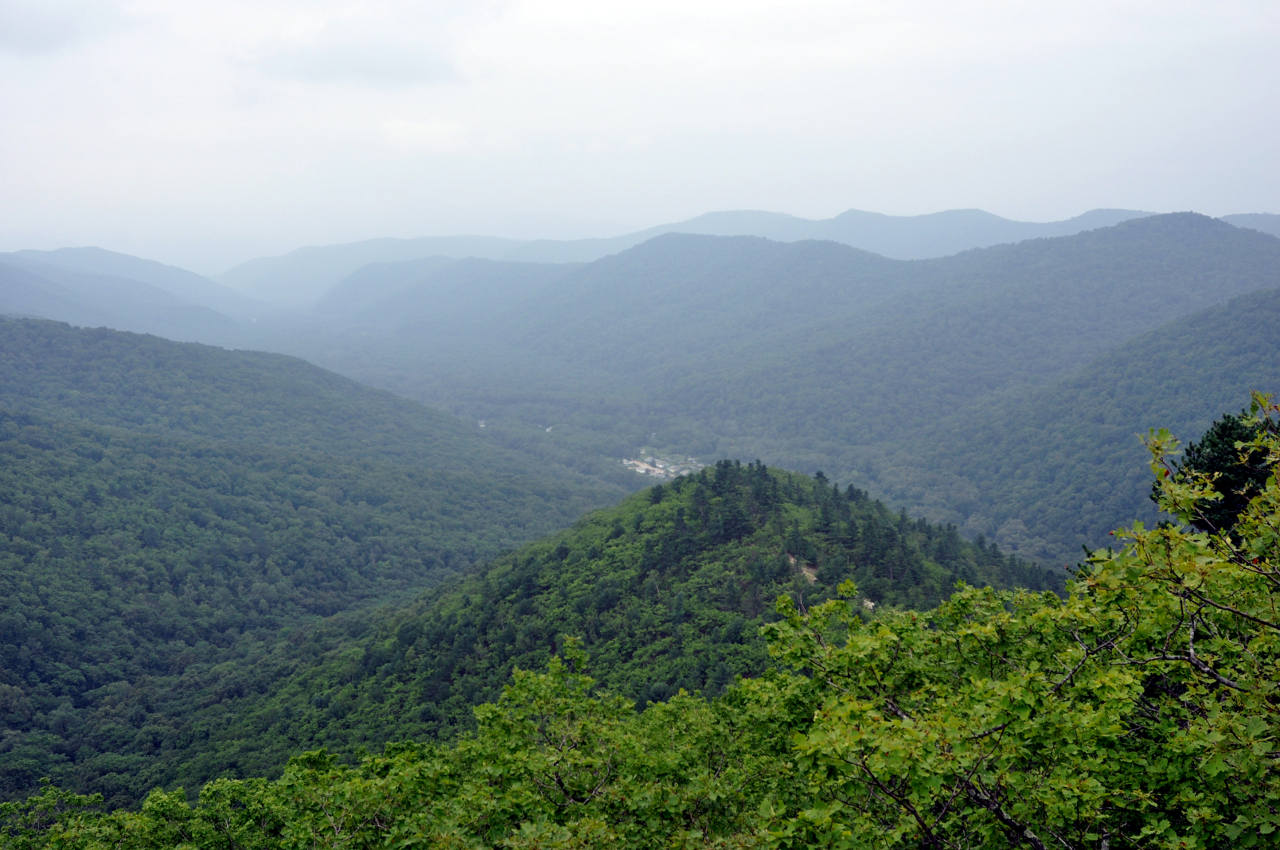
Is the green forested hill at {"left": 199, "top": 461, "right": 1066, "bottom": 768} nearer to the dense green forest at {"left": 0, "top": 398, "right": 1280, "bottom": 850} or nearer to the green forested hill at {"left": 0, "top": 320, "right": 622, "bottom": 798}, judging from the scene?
the green forested hill at {"left": 0, "top": 320, "right": 622, "bottom": 798}

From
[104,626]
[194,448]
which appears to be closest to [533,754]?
[104,626]

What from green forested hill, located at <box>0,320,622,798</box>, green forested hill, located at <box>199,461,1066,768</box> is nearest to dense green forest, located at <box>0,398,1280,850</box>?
green forested hill, located at <box>199,461,1066,768</box>

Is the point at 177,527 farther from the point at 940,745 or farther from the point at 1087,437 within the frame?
the point at 1087,437

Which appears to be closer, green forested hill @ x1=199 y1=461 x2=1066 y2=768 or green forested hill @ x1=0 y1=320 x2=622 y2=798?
green forested hill @ x1=199 y1=461 x2=1066 y2=768

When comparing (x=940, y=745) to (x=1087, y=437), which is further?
(x=1087, y=437)

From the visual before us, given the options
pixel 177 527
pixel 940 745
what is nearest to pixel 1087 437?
pixel 940 745

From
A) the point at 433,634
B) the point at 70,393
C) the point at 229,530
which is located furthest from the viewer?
the point at 70,393

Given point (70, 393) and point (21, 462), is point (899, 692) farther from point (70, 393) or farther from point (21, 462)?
point (70, 393)
